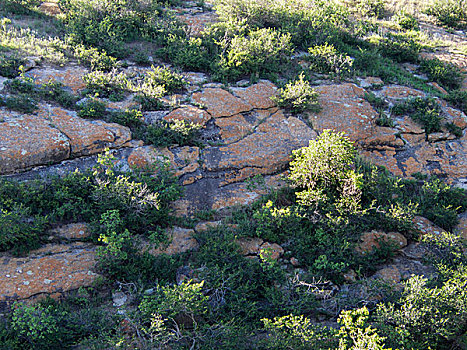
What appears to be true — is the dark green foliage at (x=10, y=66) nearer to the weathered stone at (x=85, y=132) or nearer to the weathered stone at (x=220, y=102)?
the weathered stone at (x=85, y=132)

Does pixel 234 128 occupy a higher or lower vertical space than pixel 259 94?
lower

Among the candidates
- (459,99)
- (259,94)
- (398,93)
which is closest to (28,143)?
(259,94)

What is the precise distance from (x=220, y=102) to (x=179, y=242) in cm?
333

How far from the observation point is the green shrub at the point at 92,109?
6.82 meters

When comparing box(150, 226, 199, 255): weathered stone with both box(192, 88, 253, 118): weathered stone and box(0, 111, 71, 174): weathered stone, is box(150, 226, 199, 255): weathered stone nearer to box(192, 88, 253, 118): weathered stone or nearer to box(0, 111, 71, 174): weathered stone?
box(0, 111, 71, 174): weathered stone

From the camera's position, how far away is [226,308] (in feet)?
16.0

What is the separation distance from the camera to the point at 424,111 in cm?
833

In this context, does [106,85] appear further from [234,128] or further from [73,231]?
[73,231]

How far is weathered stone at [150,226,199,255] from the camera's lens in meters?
5.50

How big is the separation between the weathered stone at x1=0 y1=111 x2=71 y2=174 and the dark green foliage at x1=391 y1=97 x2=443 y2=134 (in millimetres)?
6919

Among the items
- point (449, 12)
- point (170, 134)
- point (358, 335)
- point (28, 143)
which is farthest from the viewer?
point (449, 12)

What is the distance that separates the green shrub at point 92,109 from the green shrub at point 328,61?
16.5 ft

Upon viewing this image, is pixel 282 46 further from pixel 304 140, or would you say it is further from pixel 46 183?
pixel 46 183

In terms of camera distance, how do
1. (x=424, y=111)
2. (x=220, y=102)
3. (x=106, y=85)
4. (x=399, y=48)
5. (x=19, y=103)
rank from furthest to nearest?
(x=399, y=48) < (x=424, y=111) < (x=220, y=102) < (x=106, y=85) < (x=19, y=103)
